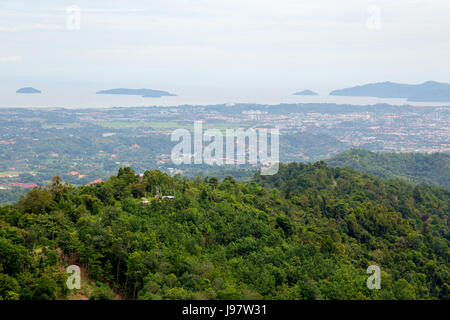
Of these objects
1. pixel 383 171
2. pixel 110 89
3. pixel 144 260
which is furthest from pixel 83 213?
pixel 110 89

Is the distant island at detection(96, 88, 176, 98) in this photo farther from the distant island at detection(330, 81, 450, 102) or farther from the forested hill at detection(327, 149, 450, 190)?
the forested hill at detection(327, 149, 450, 190)

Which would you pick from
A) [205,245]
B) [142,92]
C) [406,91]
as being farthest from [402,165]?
[142,92]

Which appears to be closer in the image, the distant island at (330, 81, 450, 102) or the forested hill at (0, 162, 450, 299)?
the forested hill at (0, 162, 450, 299)

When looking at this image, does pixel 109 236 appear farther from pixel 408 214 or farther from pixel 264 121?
pixel 264 121

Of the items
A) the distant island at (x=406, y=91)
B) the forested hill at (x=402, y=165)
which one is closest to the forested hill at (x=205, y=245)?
the forested hill at (x=402, y=165)

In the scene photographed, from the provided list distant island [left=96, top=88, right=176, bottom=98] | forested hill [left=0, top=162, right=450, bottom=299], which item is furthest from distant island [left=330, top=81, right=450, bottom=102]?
forested hill [left=0, top=162, right=450, bottom=299]

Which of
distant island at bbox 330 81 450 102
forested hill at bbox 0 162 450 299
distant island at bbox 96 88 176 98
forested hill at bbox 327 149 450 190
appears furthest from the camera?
distant island at bbox 330 81 450 102

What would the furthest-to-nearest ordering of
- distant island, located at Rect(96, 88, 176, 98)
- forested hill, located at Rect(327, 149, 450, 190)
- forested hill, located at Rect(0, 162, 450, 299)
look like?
distant island, located at Rect(96, 88, 176, 98), forested hill, located at Rect(327, 149, 450, 190), forested hill, located at Rect(0, 162, 450, 299)

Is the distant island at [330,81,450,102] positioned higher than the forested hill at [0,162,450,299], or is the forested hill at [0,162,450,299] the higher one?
the distant island at [330,81,450,102]
